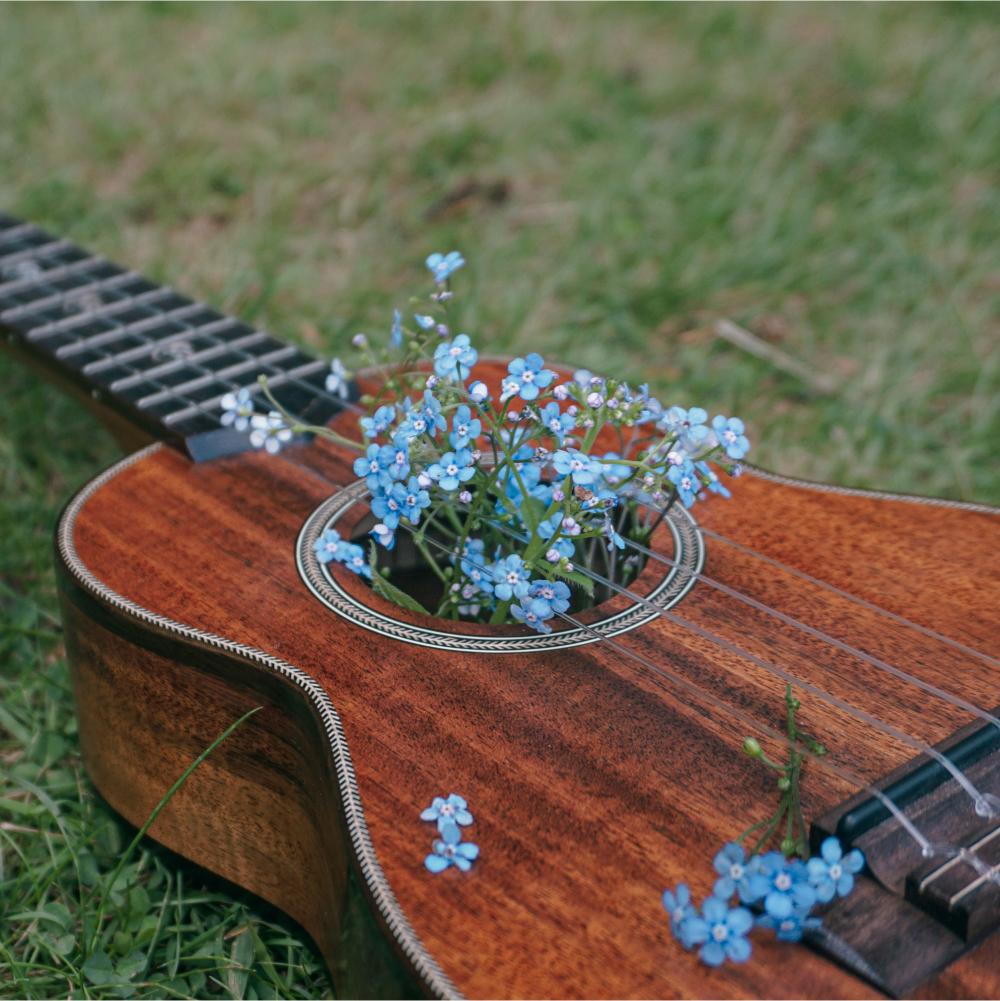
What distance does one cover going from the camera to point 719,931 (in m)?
0.85

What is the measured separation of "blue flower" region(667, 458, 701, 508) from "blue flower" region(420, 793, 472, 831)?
1.09ft

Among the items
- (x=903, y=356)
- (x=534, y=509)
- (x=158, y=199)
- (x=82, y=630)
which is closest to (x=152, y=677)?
(x=82, y=630)

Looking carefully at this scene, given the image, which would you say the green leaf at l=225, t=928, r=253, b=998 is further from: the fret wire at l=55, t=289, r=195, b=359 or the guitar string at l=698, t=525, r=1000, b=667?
the fret wire at l=55, t=289, r=195, b=359

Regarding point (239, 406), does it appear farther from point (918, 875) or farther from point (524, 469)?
point (918, 875)

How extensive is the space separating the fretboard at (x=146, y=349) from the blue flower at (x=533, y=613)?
510mm

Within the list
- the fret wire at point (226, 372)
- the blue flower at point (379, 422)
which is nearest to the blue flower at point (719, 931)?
the blue flower at point (379, 422)

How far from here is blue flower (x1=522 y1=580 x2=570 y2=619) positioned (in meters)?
1.16

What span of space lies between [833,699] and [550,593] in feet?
0.87

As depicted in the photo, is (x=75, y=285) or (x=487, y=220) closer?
(x=75, y=285)

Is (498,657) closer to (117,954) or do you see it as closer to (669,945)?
(669,945)

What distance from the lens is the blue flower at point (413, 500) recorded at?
3.79 ft

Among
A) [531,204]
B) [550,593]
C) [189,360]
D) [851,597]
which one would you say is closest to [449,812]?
[550,593]

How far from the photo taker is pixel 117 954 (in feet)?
4.35

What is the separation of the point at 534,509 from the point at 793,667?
0.92 ft
